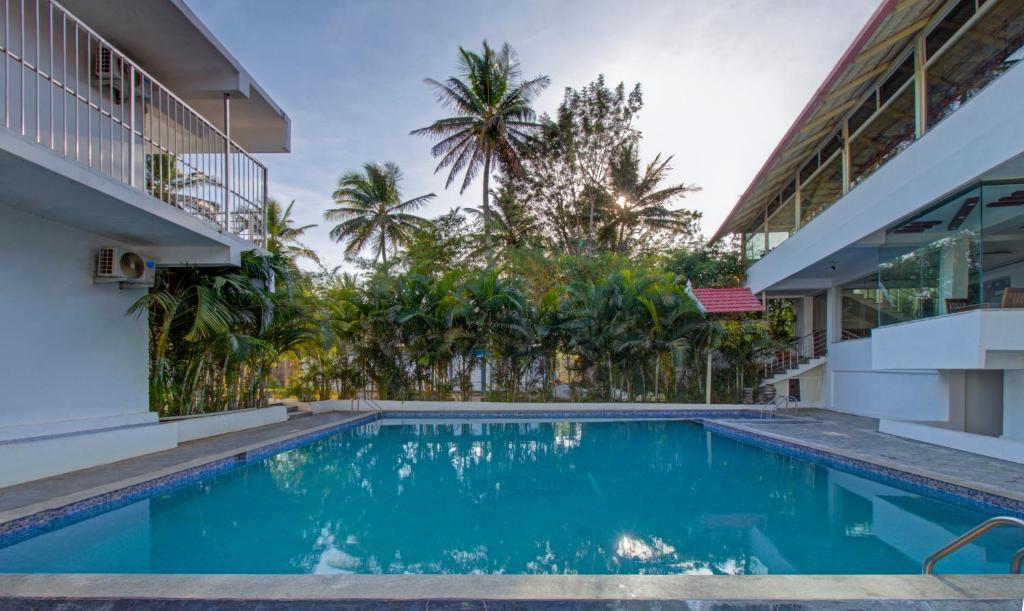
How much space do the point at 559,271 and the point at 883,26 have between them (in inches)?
437

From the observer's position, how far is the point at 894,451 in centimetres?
724

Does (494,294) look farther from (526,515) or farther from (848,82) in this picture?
(848,82)

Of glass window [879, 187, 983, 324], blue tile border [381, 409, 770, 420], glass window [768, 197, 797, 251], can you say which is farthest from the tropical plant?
glass window [879, 187, 983, 324]

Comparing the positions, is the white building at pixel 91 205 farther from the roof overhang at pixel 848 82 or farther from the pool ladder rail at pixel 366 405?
the roof overhang at pixel 848 82

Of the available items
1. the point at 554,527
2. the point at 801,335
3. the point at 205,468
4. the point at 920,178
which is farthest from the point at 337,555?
the point at 801,335

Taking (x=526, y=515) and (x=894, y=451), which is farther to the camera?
(x=894, y=451)

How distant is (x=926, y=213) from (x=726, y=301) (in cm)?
459

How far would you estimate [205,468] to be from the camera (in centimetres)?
628

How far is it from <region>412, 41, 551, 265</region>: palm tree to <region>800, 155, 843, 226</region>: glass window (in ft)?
32.8

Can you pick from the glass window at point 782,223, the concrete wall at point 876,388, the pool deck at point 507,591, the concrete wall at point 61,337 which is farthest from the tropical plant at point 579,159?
the pool deck at point 507,591

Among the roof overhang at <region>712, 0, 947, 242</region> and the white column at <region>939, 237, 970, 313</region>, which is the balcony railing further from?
the white column at <region>939, 237, 970, 313</region>

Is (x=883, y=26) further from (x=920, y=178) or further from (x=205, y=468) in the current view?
(x=205, y=468)

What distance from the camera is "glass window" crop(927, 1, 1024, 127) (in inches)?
250

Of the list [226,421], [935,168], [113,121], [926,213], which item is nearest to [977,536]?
[935,168]
